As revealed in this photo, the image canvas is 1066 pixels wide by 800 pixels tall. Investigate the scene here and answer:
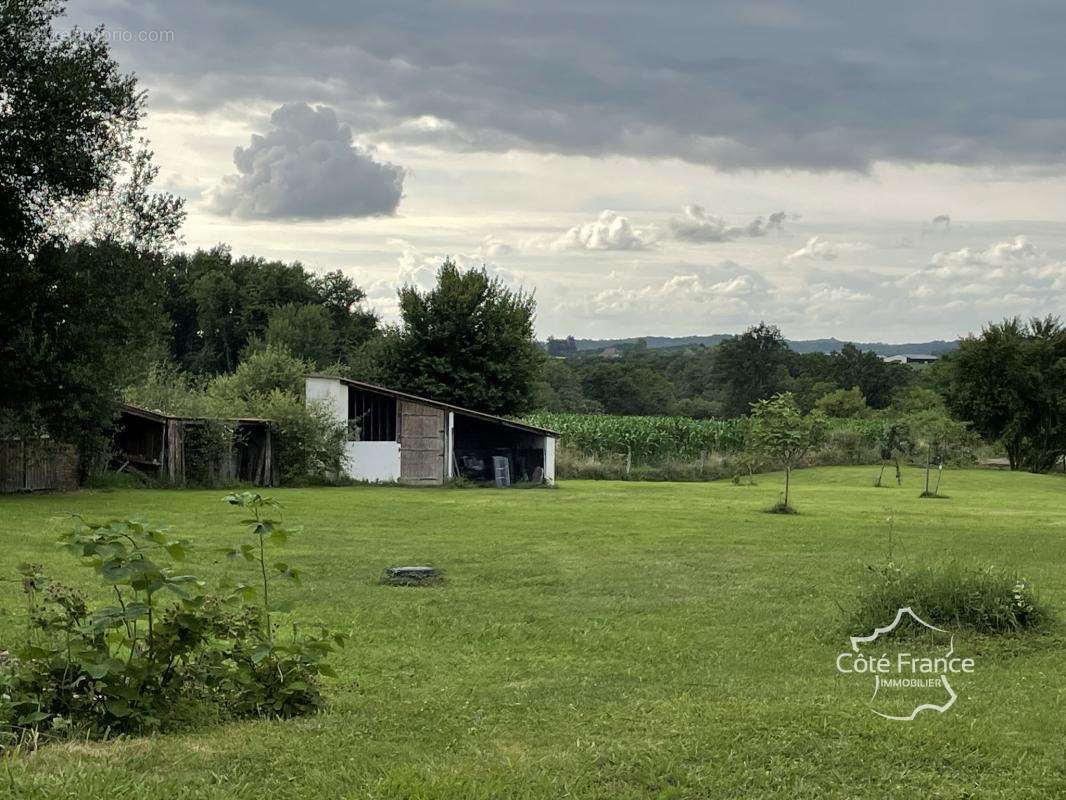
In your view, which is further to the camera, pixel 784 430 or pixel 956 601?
pixel 784 430

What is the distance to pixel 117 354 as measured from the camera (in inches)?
1139

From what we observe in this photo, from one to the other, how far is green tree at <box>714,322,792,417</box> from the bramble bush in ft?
342

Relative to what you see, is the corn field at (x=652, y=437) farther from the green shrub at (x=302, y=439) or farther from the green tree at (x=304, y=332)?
the green tree at (x=304, y=332)

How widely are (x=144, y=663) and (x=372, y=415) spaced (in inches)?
1352

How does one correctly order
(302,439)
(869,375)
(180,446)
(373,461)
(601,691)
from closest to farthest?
(601,691)
(180,446)
(302,439)
(373,461)
(869,375)

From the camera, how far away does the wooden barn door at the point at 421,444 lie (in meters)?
40.7

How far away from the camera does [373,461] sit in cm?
4012

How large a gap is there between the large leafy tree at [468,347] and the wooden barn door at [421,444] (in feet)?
38.8

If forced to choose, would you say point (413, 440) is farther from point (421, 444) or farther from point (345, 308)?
point (345, 308)

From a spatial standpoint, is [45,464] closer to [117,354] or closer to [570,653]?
[117,354]

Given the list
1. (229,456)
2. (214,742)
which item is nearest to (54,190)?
(229,456)

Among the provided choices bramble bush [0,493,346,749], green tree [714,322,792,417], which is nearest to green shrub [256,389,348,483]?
bramble bush [0,493,346,749]

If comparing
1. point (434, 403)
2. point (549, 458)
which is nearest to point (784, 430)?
point (549, 458)

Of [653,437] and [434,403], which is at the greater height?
[434,403]
